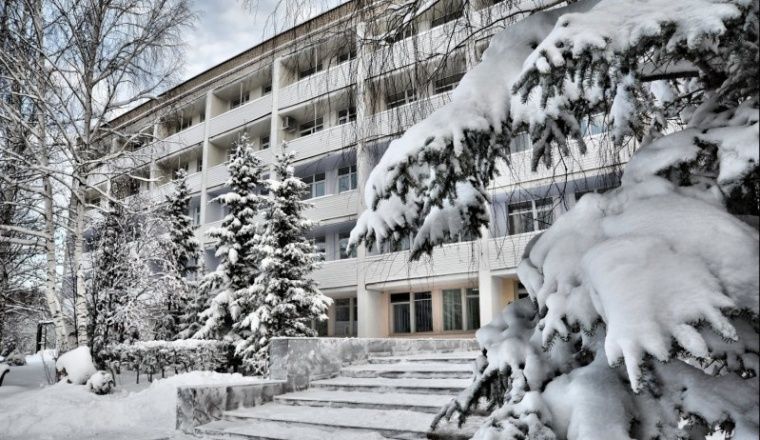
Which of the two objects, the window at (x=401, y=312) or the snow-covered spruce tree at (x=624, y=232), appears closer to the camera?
the snow-covered spruce tree at (x=624, y=232)

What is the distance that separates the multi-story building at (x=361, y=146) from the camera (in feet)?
10.2

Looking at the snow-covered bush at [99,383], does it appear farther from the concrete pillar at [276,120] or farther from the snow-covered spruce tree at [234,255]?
the concrete pillar at [276,120]

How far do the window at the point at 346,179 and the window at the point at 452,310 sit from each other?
5.56 metres

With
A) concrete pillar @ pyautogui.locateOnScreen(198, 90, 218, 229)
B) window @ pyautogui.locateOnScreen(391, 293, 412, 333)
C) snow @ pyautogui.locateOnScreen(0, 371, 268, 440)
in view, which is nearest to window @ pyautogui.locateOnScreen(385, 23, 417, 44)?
snow @ pyautogui.locateOnScreen(0, 371, 268, 440)

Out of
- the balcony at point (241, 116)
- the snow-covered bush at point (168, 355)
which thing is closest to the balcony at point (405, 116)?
the snow-covered bush at point (168, 355)

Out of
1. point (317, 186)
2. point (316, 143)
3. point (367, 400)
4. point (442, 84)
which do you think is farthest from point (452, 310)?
point (442, 84)

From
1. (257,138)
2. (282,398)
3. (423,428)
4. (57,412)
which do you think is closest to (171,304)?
(257,138)

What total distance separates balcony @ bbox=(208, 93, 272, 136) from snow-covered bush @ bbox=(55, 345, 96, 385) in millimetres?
14126

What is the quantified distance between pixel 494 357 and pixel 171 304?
1902cm

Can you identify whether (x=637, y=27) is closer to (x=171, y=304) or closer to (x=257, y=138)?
(x=171, y=304)

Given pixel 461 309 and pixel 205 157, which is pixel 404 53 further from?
pixel 205 157

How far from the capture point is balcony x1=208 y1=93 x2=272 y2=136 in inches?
882

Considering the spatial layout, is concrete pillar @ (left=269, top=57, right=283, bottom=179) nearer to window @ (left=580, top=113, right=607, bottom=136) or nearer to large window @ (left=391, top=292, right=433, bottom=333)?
large window @ (left=391, top=292, right=433, bottom=333)

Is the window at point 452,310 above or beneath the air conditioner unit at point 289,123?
beneath
